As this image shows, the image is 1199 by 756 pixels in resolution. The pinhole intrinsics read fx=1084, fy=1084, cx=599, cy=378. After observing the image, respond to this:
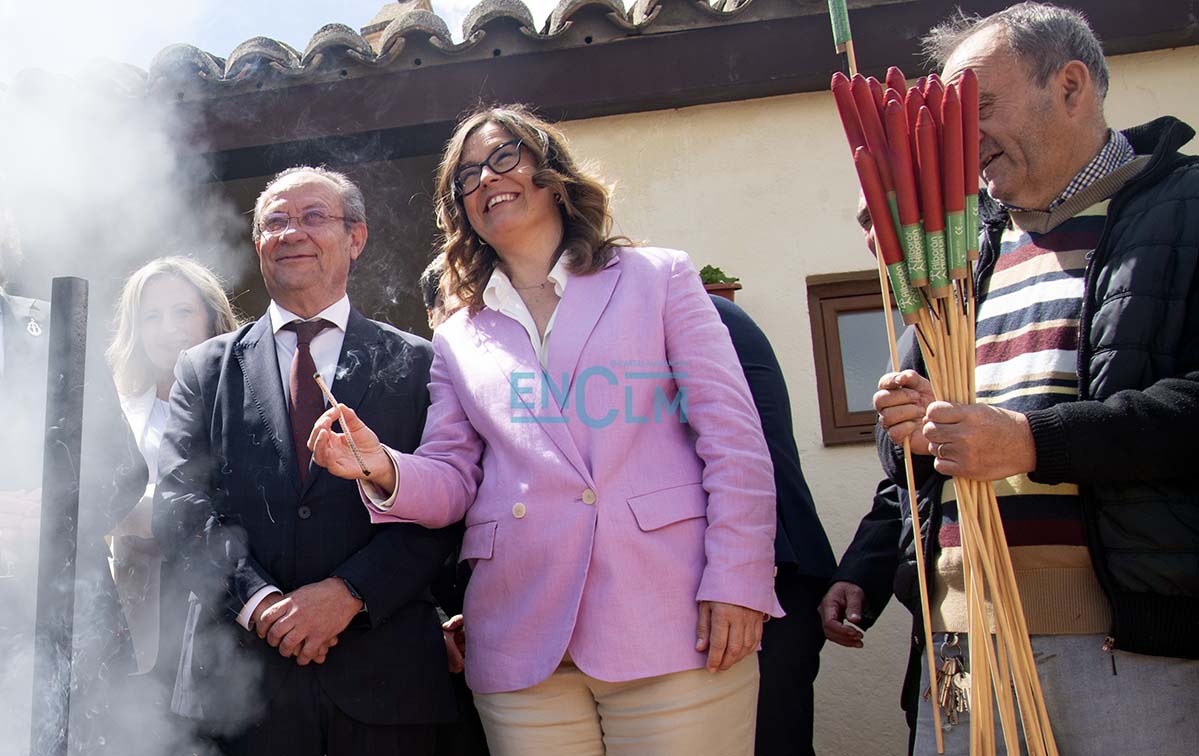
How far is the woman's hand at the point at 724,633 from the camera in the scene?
2.16 meters

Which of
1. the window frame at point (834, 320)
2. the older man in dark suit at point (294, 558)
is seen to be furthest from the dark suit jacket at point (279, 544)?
the window frame at point (834, 320)

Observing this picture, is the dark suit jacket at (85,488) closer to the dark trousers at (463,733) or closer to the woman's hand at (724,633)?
the dark trousers at (463,733)

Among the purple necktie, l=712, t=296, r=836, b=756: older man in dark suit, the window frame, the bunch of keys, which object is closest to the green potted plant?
the window frame

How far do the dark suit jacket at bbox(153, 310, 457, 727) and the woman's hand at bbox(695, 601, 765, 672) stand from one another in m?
0.64

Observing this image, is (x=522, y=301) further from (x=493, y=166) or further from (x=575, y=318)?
(x=493, y=166)

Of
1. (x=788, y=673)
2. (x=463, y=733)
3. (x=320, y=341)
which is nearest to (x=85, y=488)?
(x=320, y=341)

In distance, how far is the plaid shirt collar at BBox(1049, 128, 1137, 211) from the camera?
2.15 meters

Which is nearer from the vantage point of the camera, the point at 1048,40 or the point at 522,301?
the point at 1048,40

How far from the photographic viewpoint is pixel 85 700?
2545 millimetres

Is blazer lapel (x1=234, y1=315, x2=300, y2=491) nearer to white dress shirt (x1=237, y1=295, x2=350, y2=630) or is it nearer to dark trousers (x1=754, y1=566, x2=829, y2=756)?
white dress shirt (x1=237, y1=295, x2=350, y2=630)

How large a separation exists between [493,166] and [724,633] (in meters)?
1.25

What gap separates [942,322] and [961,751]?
0.84 meters

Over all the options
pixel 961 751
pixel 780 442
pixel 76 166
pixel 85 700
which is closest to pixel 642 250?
pixel 780 442

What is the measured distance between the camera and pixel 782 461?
8.72 ft
